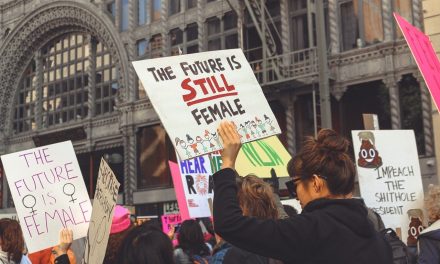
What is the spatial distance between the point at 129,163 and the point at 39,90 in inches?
388

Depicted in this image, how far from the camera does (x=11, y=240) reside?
16.3 ft

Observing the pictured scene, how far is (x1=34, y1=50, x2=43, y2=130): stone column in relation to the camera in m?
34.5

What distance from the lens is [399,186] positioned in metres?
8.07

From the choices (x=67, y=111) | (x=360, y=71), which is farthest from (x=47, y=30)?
(x=360, y=71)

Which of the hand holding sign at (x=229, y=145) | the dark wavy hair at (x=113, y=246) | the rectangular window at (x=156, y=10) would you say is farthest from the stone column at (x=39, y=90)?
the hand holding sign at (x=229, y=145)

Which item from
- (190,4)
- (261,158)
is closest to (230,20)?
(190,4)

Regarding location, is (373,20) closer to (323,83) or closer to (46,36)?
(323,83)

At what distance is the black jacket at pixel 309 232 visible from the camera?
8.38ft

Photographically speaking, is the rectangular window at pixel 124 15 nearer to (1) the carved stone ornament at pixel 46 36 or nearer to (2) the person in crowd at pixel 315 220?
(1) the carved stone ornament at pixel 46 36

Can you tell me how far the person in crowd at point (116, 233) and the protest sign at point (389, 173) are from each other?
4457 millimetres

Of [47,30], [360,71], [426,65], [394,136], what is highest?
[47,30]

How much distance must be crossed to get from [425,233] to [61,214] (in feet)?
10.2

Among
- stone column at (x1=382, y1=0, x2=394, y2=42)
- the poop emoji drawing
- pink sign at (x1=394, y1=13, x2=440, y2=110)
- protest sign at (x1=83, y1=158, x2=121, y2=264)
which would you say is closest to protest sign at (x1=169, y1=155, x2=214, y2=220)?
the poop emoji drawing

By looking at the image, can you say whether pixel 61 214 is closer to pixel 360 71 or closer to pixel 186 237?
pixel 186 237
